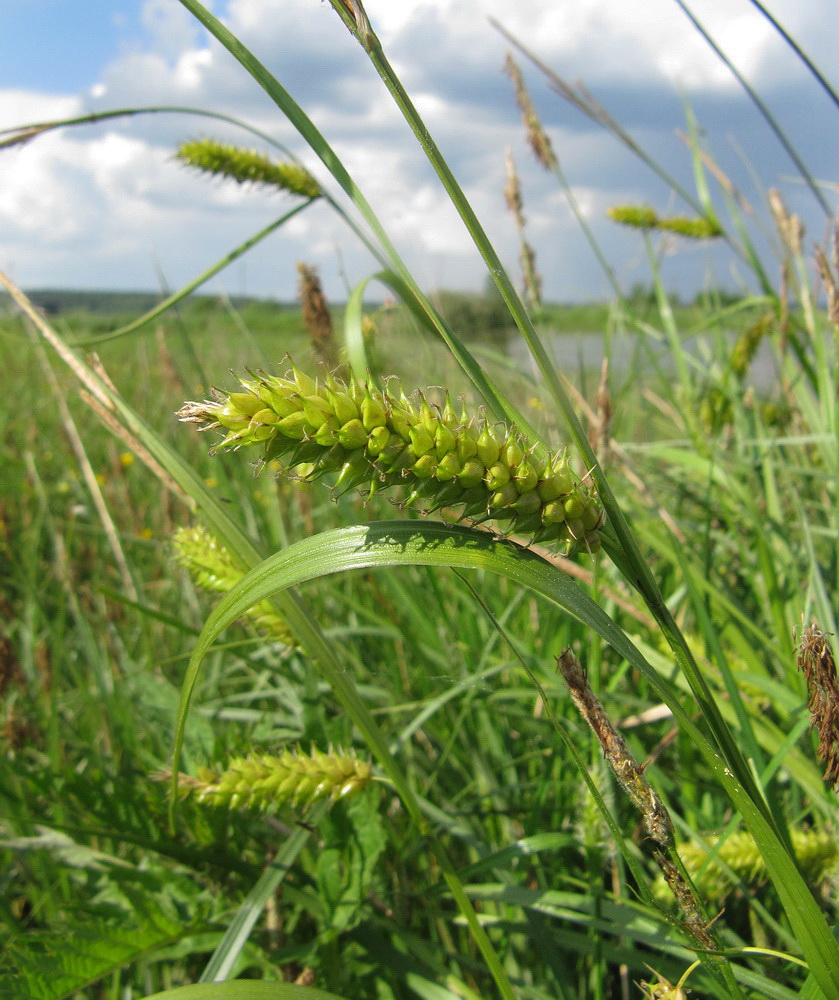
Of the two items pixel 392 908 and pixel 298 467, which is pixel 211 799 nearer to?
pixel 392 908

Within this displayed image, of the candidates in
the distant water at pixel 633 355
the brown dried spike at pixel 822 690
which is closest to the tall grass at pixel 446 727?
the brown dried spike at pixel 822 690

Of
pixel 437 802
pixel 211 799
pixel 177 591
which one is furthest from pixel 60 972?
pixel 177 591

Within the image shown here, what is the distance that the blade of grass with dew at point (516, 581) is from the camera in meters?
0.65

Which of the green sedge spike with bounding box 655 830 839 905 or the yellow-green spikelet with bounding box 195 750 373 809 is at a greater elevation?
the yellow-green spikelet with bounding box 195 750 373 809

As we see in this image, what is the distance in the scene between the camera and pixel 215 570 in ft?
4.16

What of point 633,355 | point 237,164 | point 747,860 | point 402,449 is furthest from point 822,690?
point 633,355

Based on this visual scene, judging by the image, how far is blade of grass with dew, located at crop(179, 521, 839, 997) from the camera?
646mm

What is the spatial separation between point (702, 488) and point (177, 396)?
237 cm

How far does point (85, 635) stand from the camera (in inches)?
77.0

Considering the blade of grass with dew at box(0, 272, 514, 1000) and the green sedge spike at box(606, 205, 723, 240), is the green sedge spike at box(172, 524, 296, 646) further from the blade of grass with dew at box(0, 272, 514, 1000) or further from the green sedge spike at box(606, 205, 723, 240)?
the green sedge spike at box(606, 205, 723, 240)

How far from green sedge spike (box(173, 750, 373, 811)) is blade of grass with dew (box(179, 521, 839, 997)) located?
1.53 ft

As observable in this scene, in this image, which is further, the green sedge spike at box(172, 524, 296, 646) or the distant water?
the distant water

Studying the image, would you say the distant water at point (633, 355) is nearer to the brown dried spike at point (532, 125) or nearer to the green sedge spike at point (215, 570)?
the brown dried spike at point (532, 125)

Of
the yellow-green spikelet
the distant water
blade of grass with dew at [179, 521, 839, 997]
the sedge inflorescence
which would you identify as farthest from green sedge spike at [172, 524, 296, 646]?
the distant water
